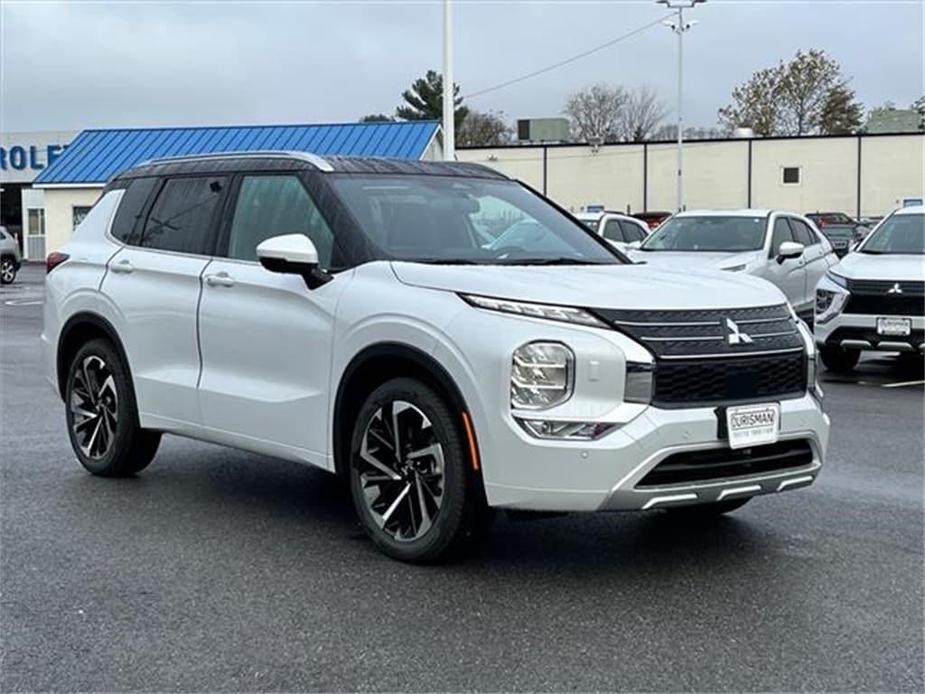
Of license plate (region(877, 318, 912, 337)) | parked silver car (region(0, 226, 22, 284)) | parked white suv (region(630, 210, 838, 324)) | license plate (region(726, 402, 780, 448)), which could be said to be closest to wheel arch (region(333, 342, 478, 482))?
license plate (region(726, 402, 780, 448))

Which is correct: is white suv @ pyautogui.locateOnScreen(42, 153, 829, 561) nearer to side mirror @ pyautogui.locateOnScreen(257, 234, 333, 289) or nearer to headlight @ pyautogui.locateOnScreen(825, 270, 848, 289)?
side mirror @ pyautogui.locateOnScreen(257, 234, 333, 289)

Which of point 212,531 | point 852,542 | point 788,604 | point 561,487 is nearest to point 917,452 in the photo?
point 852,542

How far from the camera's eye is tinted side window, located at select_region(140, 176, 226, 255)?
6.48 meters

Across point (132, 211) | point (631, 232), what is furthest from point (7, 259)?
point (132, 211)

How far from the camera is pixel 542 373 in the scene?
182 inches

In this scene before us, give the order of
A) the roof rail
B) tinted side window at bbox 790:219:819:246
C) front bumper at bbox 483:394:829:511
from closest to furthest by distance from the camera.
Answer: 1. front bumper at bbox 483:394:829:511
2. the roof rail
3. tinted side window at bbox 790:219:819:246

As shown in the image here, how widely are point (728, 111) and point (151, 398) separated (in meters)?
73.3

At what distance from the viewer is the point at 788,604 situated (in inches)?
185

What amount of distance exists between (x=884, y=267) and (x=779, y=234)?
11.8 ft

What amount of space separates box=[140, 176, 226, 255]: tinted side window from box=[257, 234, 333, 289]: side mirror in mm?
1094

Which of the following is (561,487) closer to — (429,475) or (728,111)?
(429,475)

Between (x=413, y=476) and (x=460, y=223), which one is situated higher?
(x=460, y=223)

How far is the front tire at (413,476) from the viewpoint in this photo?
4.87 m

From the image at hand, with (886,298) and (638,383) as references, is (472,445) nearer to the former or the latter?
(638,383)
